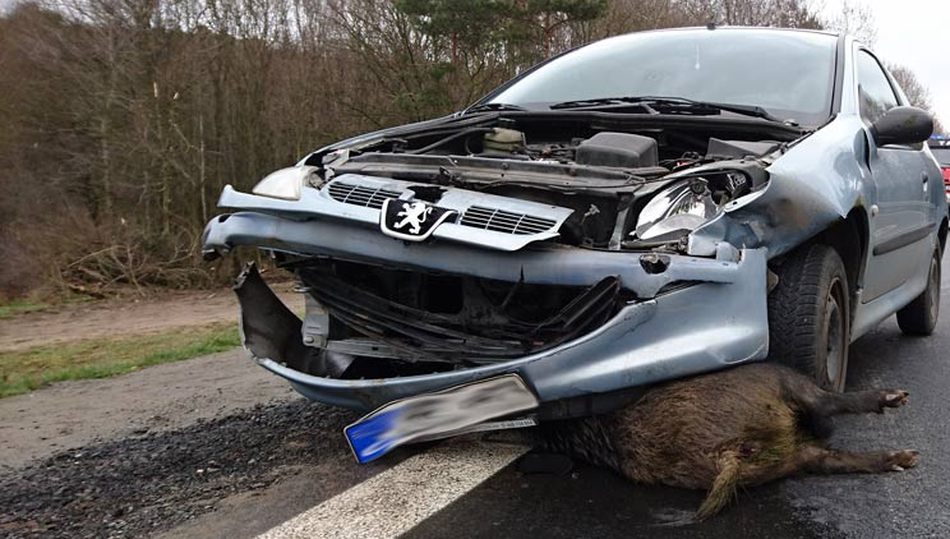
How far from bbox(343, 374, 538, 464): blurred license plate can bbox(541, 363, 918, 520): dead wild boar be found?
409mm

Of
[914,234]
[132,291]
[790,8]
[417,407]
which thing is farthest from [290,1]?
[790,8]

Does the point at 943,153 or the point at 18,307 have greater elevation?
the point at 943,153

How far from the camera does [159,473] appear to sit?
332 centimetres

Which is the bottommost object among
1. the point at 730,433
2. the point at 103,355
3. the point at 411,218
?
the point at 103,355

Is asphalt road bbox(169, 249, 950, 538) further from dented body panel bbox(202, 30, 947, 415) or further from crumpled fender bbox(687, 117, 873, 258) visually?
crumpled fender bbox(687, 117, 873, 258)

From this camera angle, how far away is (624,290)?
8.66 feet

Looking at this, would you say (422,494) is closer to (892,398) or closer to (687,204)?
(687,204)

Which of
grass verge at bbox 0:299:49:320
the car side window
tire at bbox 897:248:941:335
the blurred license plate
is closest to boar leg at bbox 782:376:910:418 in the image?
the blurred license plate

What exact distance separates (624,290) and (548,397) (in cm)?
42

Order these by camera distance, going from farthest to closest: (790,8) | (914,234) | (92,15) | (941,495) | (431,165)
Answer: (790,8) → (92,15) → (914,234) → (431,165) → (941,495)

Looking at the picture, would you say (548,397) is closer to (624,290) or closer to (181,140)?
(624,290)

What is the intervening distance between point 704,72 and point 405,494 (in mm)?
2778

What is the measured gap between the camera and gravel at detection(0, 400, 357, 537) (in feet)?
9.37

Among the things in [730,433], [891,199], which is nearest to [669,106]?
[891,199]
